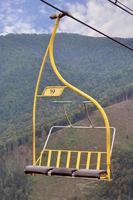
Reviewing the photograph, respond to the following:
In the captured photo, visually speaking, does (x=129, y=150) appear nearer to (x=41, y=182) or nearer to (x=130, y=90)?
(x=41, y=182)

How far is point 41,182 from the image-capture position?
9950 centimetres

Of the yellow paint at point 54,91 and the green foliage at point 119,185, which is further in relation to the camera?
the green foliage at point 119,185

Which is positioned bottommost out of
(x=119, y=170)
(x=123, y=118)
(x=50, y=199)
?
(x=50, y=199)

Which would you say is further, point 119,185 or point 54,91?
point 119,185

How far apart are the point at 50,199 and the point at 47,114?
50.5 metres

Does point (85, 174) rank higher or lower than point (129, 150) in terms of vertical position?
higher

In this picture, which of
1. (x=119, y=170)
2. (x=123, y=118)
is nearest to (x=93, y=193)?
(x=119, y=170)

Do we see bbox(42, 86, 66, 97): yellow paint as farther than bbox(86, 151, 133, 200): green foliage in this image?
No

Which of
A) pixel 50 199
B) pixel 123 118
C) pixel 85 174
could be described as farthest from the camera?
pixel 123 118

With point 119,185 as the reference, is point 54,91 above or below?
above

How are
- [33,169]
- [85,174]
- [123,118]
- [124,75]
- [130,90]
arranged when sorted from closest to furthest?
[85,174] → [33,169] → [123,118] → [130,90] → [124,75]

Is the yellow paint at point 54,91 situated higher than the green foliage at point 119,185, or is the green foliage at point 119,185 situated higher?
the yellow paint at point 54,91

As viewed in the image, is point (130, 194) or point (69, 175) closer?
point (69, 175)

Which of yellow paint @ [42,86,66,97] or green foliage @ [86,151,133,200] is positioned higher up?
yellow paint @ [42,86,66,97]
